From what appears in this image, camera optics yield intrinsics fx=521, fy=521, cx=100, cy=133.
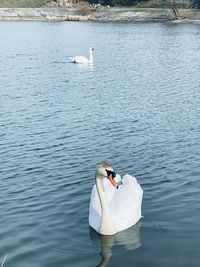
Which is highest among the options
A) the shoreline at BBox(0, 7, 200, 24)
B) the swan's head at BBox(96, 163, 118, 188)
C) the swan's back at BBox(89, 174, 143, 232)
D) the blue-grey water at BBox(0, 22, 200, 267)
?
the swan's head at BBox(96, 163, 118, 188)

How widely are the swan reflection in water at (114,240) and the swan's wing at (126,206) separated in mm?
240

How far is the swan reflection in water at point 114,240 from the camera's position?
15.4 metres

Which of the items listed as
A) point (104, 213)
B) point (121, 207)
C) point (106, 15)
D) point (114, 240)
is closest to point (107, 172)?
point (104, 213)

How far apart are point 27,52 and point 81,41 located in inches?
831

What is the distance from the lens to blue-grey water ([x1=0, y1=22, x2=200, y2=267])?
15562 millimetres

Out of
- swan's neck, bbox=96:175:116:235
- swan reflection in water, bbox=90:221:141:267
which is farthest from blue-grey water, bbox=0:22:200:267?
swan's neck, bbox=96:175:116:235

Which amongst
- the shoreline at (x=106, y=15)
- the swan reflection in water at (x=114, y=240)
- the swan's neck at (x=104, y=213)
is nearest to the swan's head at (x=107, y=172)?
the swan's neck at (x=104, y=213)

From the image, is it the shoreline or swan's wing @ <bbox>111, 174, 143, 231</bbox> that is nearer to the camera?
swan's wing @ <bbox>111, 174, 143, 231</bbox>

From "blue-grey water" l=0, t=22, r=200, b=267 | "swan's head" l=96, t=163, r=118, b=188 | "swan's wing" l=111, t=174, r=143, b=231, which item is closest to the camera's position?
"swan's head" l=96, t=163, r=118, b=188

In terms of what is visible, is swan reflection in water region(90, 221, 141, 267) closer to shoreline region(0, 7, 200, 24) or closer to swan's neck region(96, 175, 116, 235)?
Answer: swan's neck region(96, 175, 116, 235)

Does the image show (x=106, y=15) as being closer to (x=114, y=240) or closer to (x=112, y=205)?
(x=112, y=205)

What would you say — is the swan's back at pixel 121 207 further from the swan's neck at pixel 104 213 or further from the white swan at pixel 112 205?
the swan's neck at pixel 104 213

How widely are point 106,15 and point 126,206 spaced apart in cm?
15405

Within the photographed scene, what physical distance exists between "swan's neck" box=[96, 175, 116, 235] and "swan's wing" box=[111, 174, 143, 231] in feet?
1.18
